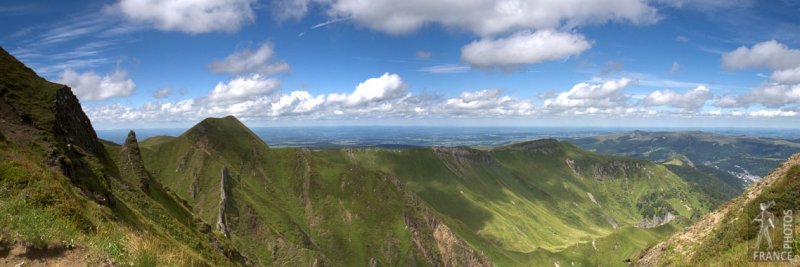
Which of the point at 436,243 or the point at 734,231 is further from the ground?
the point at 734,231

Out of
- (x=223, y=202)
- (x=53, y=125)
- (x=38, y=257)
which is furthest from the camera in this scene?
(x=223, y=202)

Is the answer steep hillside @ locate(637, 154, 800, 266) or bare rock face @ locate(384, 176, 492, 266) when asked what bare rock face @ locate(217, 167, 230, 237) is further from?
steep hillside @ locate(637, 154, 800, 266)

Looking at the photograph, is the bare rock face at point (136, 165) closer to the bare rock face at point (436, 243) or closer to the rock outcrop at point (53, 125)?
the rock outcrop at point (53, 125)

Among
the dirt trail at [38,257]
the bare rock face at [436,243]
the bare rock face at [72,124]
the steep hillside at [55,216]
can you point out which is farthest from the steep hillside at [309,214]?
the dirt trail at [38,257]

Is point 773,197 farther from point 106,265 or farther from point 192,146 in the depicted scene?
point 192,146

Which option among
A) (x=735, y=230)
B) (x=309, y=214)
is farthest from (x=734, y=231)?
(x=309, y=214)

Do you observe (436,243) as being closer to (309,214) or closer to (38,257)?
(309,214)
